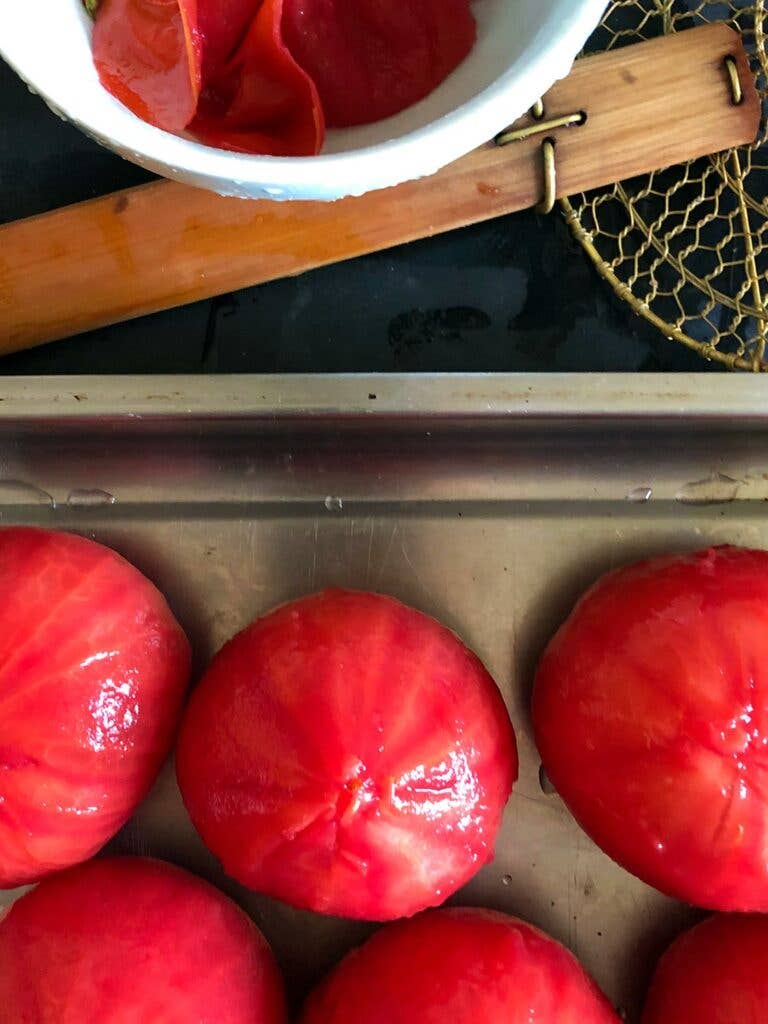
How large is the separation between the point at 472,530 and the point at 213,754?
0.24m

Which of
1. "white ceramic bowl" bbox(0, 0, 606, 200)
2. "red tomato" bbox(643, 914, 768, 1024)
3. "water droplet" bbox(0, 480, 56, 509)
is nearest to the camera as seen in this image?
"white ceramic bowl" bbox(0, 0, 606, 200)

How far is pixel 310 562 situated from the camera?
648 mm

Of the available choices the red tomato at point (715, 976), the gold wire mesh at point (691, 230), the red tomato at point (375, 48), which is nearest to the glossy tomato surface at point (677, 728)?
the red tomato at point (715, 976)

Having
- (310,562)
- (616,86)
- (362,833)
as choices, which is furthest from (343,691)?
(616,86)

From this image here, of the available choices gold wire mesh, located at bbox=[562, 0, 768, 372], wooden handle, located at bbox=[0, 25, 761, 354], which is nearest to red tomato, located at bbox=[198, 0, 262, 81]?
wooden handle, located at bbox=[0, 25, 761, 354]

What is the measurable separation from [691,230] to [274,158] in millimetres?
361

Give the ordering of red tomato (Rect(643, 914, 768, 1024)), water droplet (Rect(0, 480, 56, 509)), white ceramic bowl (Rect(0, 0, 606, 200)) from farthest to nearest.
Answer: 1. water droplet (Rect(0, 480, 56, 509))
2. red tomato (Rect(643, 914, 768, 1024))
3. white ceramic bowl (Rect(0, 0, 606, 200))

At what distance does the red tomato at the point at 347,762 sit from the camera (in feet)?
1.53

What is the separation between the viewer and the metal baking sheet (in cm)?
62

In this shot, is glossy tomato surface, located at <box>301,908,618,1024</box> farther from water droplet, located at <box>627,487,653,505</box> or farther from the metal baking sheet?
water droplet, located at <box>627,487,653,505</box>

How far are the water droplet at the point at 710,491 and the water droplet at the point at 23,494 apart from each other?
1.43 feet

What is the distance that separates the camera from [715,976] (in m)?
0.54

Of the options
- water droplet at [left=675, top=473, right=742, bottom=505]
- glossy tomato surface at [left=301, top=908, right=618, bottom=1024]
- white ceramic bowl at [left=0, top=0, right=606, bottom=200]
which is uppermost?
white ceramic bowl at [left=0, top=0, right=606, bottom=200]

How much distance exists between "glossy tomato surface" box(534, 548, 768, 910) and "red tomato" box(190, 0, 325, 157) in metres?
0.31
